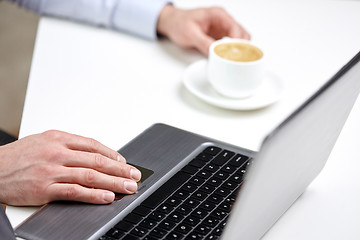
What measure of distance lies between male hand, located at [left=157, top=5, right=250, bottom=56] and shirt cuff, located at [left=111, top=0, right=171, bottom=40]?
0.02 meters

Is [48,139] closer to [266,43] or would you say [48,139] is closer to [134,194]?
[134,194]

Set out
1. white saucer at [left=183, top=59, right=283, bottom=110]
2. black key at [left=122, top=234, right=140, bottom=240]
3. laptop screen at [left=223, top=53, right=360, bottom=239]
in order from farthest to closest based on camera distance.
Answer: white saucer at [left=183, top=59, right=283, bottom=110], black key at [left=122, top=234, right=140, bottom=240], laptop screen at [left=223, top=53, right=360, bottom=239]

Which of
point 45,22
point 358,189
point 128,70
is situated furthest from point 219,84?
point 45,22

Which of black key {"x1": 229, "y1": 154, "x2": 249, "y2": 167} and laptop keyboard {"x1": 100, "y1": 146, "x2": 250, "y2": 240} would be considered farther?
black key {"x1": 229, "y1": 154, "x2": 249, "y2": 167}

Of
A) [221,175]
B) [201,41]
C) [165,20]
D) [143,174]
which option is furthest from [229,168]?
[165,20]

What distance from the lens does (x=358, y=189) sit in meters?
0.87

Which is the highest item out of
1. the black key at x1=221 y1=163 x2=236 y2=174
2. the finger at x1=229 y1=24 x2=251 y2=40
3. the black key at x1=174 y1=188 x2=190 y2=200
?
the finger at x1=229 y1=24 x2=251 y2=40

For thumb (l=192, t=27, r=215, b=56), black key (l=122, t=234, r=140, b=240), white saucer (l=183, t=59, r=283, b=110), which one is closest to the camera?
black key (l=122, t=234, r=140, b=240)

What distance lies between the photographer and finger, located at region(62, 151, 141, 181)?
0.81m

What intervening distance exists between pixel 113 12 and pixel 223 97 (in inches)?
14.6

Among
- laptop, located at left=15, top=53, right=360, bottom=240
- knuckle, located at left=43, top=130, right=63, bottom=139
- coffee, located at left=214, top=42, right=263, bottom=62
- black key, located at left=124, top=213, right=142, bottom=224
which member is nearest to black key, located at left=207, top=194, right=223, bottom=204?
laptop, located at left=15, top=53, right=360, bottom=240

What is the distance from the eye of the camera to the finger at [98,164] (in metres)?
0.81

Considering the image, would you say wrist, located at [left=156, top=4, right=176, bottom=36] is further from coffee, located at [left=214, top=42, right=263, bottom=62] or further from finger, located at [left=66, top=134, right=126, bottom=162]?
finger, located at [left=66, top=134, right=126, bottom=162]

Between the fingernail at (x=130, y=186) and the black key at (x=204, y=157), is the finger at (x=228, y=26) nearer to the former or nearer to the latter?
the black key at (x=204, y=157)
